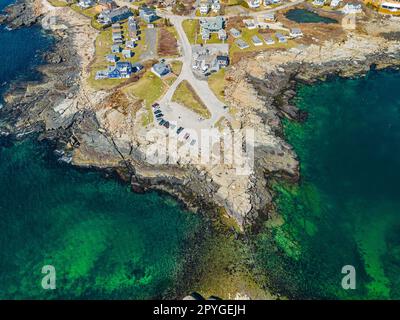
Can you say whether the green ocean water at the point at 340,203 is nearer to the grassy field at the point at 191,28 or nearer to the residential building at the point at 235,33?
the residential building at the point at 235,33

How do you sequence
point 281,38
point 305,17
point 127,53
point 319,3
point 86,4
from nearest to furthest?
point 127,53 → point 281,38 → point 305,17 → point 319,3 → point 86,4

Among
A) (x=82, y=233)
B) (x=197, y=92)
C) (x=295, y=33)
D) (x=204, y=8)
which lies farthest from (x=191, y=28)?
(x=82, y=233)

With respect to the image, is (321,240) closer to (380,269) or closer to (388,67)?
(380,269)

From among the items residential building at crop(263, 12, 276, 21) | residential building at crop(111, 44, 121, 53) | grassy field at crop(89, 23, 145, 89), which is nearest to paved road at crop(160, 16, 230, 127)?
grassy field at crop(89, 23, 145, 89)

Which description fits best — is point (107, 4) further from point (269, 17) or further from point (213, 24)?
point (269, 17)

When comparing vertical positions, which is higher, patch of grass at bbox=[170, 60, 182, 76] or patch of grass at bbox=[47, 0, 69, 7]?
patch of grass at bbox=[47, 0, 69, 7]

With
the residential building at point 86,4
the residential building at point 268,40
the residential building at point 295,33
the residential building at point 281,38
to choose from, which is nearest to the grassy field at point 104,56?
the residential building at point 86,4

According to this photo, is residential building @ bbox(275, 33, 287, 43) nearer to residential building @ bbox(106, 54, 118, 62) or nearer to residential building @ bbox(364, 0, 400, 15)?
residential building @ bbox(364, 0, 400, 15)
